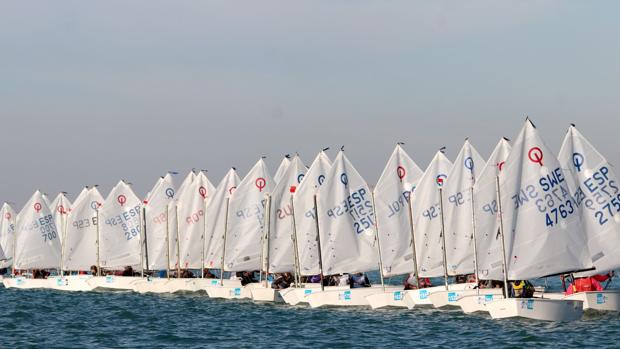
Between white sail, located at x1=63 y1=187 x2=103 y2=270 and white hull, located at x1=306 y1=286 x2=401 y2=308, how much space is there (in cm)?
3282

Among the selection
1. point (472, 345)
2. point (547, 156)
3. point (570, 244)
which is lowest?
point (472, 345)

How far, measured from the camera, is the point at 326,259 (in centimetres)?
5797

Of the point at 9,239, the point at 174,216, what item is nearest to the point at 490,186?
the point at 174,216

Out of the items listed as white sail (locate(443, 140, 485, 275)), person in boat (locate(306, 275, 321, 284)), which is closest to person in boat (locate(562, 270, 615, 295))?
white sail (locate(443, 140, 485, 275))

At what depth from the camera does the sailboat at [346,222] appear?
2283 inches

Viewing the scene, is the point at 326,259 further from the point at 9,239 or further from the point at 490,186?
the point at 9,239

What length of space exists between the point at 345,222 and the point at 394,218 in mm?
2835

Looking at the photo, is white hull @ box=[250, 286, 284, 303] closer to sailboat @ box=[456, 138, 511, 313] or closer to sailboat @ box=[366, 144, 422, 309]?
sailboat @ box=[366, 144, 422, 309]

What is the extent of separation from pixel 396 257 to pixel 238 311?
9.33 m

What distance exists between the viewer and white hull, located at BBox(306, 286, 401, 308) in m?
54.5

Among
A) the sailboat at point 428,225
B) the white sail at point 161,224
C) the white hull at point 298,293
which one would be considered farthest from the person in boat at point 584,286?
the white sail at point 161,224

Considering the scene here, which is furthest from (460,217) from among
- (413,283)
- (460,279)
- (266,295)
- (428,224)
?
(266,295)

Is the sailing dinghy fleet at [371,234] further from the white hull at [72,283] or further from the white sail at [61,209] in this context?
the white sail at [61,209]

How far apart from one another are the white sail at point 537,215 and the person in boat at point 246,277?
24.5 m
